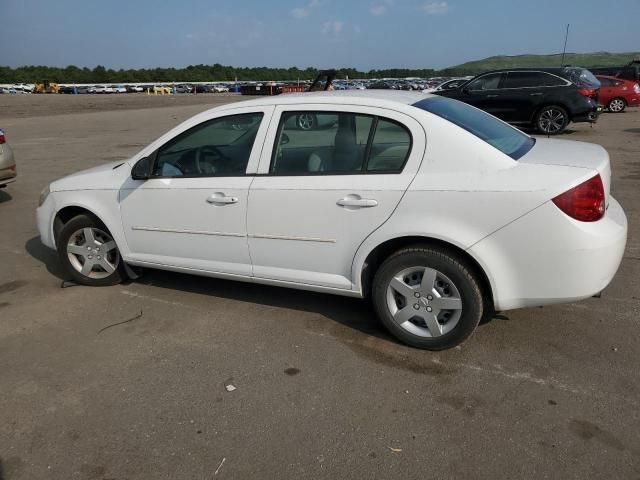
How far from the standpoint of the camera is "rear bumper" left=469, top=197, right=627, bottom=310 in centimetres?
290

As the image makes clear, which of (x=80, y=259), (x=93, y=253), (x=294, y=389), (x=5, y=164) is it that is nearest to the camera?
(x=294, y=389)

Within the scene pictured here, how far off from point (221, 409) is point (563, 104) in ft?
43.6

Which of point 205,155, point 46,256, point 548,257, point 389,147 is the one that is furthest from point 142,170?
point 548,257

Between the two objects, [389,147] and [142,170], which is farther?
[142,170]

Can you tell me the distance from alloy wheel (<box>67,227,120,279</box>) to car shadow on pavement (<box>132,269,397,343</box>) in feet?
1.02

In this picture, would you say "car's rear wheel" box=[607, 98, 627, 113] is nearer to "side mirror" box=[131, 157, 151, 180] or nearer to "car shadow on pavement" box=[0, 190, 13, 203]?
"car shadow on pavement" box=[0, 190, 13, 203]

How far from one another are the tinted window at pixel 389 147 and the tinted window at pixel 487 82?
11969mm

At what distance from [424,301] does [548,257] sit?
2.58 ft

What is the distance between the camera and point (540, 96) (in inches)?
530

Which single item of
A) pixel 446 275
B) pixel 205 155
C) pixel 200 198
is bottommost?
pixel 446 275

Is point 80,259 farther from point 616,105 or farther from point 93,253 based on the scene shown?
point 616,105

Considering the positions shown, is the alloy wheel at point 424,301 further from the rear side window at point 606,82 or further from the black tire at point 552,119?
the rear side window at point 606,82

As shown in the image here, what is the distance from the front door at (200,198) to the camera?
3.72 meters

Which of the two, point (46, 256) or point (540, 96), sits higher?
point (540, 96)
